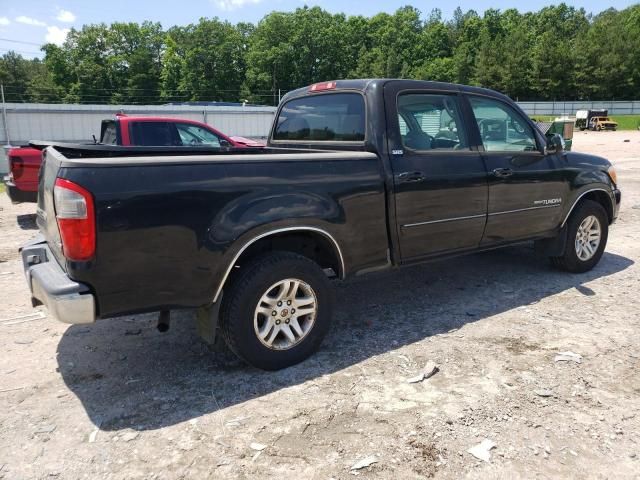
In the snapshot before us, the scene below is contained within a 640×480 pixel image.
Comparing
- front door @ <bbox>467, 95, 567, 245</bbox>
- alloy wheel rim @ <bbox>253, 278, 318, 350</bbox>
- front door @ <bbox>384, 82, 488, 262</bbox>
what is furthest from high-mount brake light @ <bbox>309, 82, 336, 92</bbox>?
alloy wheel rim @ <bbox>253, 278, 318, 350</bbox>

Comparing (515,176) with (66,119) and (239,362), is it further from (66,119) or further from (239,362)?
(66,119)

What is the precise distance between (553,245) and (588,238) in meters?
0.50

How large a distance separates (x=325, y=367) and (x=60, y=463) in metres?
1.68

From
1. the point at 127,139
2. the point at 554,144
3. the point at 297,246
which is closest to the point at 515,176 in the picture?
the point at 554,144

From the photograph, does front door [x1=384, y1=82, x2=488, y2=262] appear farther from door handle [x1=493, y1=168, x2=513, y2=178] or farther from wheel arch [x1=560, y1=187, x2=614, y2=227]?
wheel arch [x1=560, y1=187, x2=614, y2=227]

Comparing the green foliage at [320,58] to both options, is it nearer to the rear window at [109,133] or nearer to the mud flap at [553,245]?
the rear window at [109,133]

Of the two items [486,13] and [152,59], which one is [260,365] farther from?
[486,13]

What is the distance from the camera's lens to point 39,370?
142 inches

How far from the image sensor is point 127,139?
28.9 feet

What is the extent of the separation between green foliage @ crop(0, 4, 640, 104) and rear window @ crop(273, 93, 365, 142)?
82.6 meters

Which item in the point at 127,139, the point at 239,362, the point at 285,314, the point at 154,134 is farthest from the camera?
the point at 154,134

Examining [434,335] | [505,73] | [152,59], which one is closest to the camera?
[434,335]

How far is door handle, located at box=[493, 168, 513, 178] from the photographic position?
15.2ft

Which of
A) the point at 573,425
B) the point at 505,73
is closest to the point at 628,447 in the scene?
the point at 573,425
